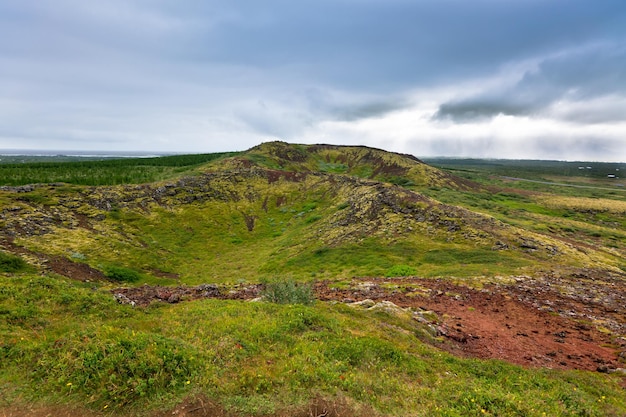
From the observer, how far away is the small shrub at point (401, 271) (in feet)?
109

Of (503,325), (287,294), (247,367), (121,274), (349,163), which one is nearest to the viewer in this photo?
(247,367)

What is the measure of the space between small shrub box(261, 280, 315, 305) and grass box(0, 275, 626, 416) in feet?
12.9

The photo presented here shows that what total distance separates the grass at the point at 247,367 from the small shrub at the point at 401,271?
58.1 ft

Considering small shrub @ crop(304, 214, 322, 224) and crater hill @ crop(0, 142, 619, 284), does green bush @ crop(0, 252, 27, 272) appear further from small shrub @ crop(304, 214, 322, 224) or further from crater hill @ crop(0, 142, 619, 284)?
small shrub @ crop(304, 214, 322, 224)

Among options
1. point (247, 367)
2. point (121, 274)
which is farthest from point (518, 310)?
point (121, 274)

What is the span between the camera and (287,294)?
20531 mm

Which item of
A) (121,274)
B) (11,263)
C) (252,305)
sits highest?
(252,305)

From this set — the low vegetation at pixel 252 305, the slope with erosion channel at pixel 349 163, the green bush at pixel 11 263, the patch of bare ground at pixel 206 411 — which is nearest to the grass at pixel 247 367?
the low vegetation at pixel 252 305

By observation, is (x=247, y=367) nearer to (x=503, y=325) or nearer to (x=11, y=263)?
(x=503, y=325)

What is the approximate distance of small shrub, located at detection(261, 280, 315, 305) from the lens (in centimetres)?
2022

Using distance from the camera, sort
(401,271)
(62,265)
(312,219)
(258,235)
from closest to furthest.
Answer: (62,265) → (401,271) → (258,235) → (312,219)

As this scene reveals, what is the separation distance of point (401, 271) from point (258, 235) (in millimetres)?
39887

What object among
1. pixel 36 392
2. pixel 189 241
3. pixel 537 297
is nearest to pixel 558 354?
pixel 537 297

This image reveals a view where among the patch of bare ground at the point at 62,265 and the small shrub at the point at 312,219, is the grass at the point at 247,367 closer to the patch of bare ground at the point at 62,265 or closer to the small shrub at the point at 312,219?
the patch of bare ground at the point at 62,265
